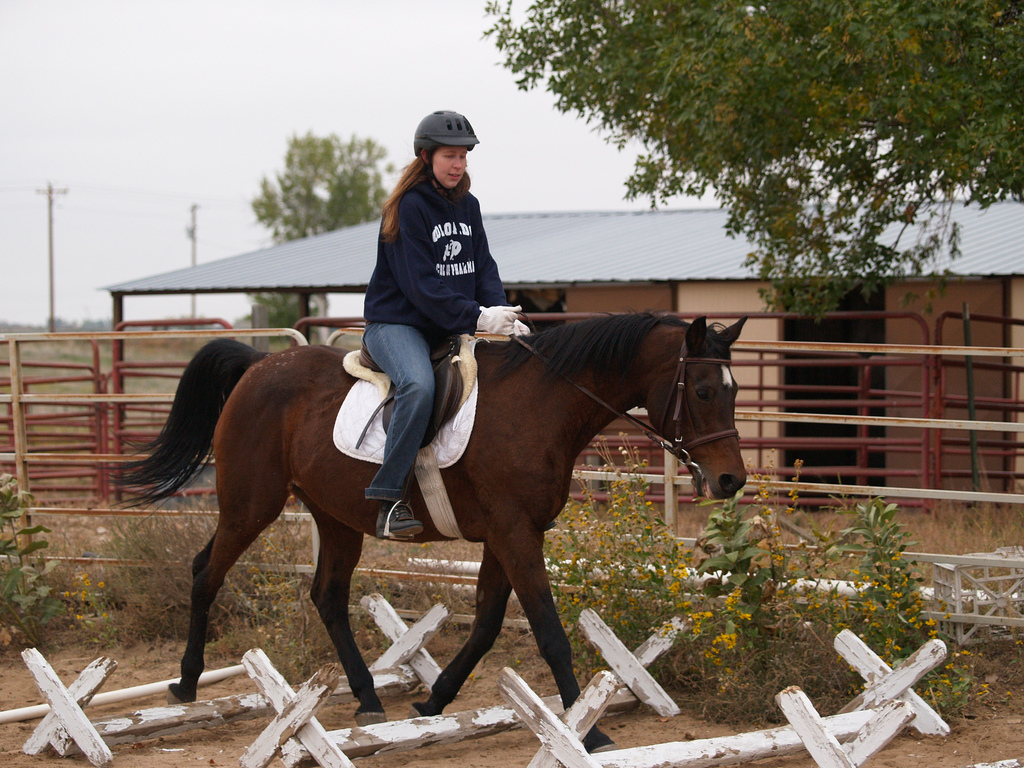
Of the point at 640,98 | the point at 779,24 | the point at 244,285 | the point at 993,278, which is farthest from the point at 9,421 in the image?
the point at 993,278

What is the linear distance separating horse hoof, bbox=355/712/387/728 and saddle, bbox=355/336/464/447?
1.36 metres

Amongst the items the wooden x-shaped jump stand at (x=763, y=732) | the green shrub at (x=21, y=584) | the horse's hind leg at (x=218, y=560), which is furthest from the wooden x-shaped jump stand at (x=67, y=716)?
the wooden x-shaped jump stand at (x=763, y=732)

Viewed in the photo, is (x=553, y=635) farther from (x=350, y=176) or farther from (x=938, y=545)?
(x=350, y=176)

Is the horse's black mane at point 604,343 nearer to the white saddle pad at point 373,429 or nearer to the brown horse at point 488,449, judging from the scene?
the brown horse at point 488,449

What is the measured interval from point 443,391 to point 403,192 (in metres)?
0.92

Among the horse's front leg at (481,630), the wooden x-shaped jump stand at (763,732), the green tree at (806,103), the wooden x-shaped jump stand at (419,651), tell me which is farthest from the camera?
the green tree at (806,103)

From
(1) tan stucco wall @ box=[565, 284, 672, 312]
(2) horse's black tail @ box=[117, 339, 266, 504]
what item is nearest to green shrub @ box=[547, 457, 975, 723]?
(2) horse's black tail @ box=[117, 339, 266, 504]

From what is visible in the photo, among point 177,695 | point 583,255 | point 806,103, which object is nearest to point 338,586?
point 177,695

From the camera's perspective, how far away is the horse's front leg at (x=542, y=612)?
3.86 meters

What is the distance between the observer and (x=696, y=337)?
12.5 ft

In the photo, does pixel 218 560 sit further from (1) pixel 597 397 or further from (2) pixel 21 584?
(1) pixel 597 397

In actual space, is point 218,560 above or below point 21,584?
above

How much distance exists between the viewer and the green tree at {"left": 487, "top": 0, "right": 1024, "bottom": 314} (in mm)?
7070

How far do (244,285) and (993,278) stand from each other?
38.1 ft
